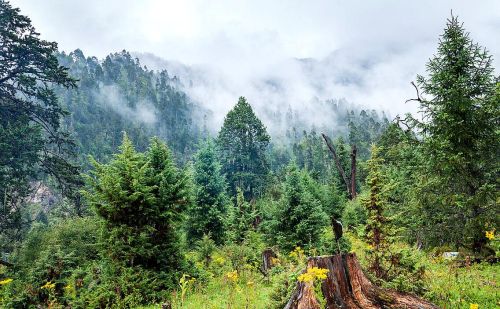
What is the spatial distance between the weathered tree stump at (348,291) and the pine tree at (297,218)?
9.36 metres

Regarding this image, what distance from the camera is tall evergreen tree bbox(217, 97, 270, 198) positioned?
5494 cm

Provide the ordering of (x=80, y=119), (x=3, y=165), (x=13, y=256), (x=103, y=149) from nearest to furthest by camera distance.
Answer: (x=13, y=256) < (x=3, y=165) < (x=103, y=149) < (x=80, y=119)

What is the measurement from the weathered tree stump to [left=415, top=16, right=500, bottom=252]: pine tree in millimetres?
6373

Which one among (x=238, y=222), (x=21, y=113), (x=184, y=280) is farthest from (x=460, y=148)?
(x=21, y=113)

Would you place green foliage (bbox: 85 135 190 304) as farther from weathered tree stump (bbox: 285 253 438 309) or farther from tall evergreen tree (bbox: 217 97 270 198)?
tall evergreen tree (bbox: 217 97 270 198)

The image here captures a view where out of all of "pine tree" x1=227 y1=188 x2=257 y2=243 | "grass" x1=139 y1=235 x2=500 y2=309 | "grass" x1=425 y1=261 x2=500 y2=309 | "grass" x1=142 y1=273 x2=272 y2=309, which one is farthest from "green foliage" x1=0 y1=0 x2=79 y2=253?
"grass" x1=425 y1=261 x2=500 y2=309

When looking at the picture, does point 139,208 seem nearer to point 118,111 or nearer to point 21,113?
point 21,113

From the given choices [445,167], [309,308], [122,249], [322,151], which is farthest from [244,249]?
[322,151]

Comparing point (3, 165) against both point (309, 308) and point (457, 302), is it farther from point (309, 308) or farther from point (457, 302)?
point (457, 302)

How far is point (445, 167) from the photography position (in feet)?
35.0

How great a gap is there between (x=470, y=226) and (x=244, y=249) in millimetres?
8130

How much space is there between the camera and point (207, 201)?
25.1 meters

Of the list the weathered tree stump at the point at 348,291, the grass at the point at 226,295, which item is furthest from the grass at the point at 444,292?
the weathered tree stump at the point at 348,291

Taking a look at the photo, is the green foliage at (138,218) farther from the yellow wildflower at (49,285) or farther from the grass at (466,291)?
the grass at (466,291)
